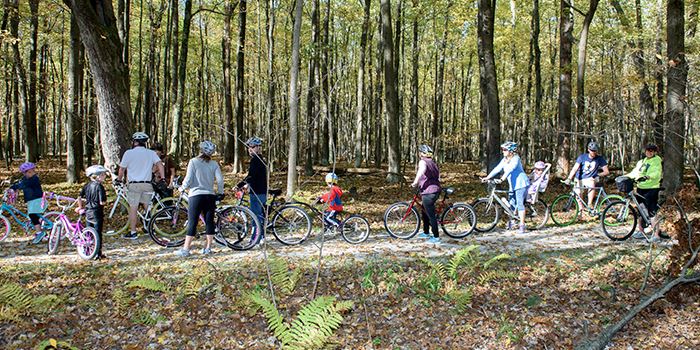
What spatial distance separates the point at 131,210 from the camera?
8.59 meters

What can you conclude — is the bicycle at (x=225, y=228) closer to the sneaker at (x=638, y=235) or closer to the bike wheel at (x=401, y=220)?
the bike wheel at (x=401, y=220)

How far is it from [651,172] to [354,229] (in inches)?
228

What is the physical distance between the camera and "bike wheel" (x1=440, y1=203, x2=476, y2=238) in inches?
345

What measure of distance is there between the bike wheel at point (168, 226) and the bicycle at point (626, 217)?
8.61 metres

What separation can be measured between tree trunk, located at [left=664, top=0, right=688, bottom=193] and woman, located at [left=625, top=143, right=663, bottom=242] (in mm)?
2978

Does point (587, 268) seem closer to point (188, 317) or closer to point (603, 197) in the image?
point (603, 197)

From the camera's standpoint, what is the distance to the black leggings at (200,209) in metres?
7.14

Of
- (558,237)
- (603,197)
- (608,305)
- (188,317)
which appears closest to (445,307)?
(608,305)

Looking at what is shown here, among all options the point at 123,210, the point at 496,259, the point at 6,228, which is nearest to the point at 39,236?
the point at 6,228

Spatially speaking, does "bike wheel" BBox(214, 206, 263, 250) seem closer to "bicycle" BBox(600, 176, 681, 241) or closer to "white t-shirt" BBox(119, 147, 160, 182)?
"white t-shirt" BBox(119, 147, 160, 182)

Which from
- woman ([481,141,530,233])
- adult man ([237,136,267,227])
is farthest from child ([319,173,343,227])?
woman ([481,141,530,233])

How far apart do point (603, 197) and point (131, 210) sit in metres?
10.3

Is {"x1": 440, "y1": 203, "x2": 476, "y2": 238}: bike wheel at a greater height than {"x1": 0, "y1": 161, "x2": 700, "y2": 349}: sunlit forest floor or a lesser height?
greater

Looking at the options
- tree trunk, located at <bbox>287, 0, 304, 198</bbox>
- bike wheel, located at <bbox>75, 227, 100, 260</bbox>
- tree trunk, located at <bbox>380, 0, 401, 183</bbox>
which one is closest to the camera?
bike wheel, located at <bbox>75, 227, 100, 260</bbox>
